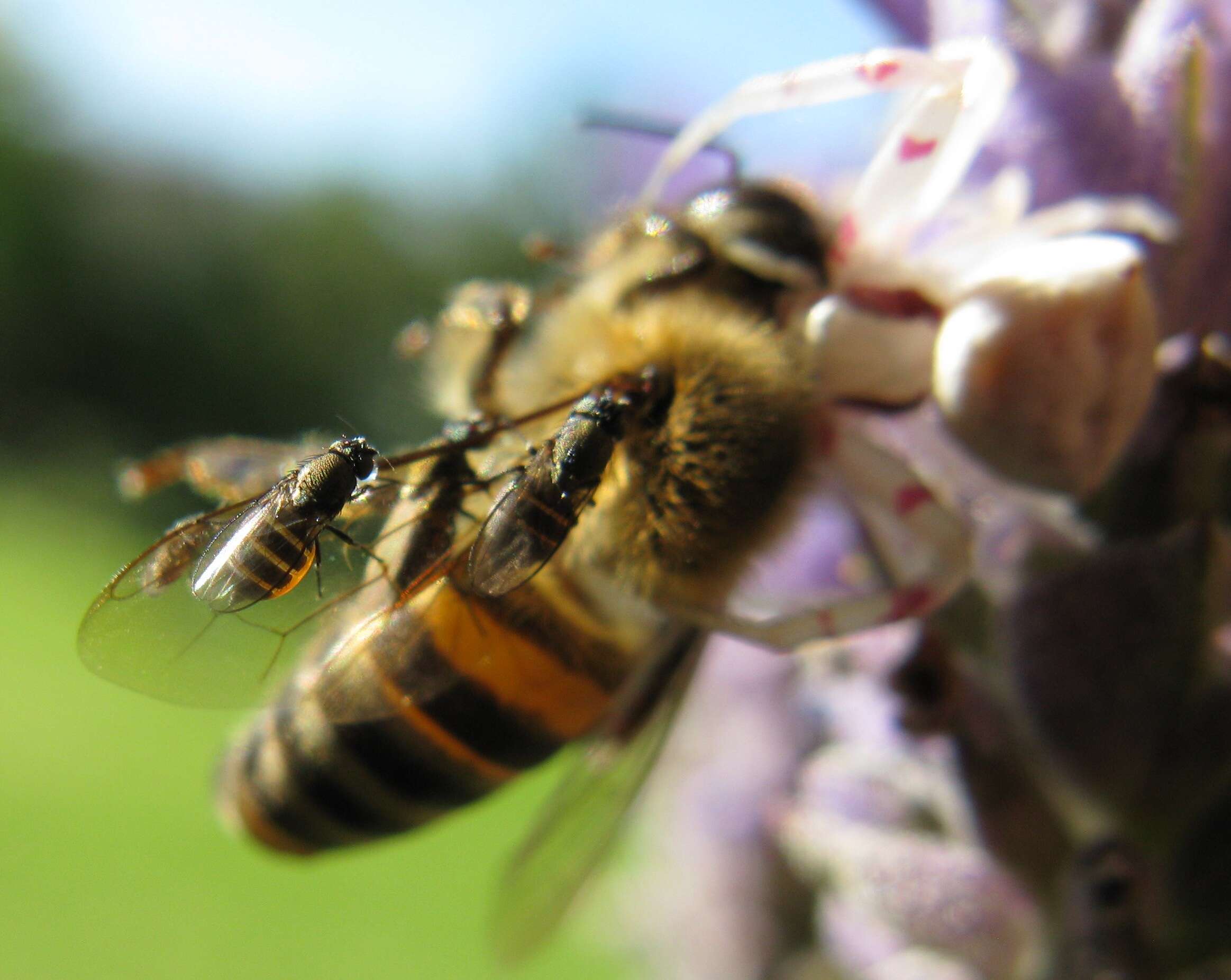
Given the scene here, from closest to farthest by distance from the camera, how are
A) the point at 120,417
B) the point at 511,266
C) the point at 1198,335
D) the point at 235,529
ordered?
the point at 235,529
the point at 1198,335
the point at 120,417
the point at 511,266

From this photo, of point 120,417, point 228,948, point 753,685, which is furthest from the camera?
point 120,417

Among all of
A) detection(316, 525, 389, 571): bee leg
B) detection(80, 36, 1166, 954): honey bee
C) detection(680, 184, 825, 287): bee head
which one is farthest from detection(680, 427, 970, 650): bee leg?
detection(316, 525, 389, 571): bee leg

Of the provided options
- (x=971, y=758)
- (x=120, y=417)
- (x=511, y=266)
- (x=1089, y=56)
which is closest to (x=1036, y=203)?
(x=1089, y=56)

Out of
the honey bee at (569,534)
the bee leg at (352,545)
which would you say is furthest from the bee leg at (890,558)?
the bee leg at (352,545)

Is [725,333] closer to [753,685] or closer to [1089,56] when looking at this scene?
[1089,56]

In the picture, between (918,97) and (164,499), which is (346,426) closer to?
(918,97)

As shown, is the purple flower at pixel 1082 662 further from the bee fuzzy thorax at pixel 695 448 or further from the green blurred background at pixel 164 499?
the green blurred background at pixel 164 499
